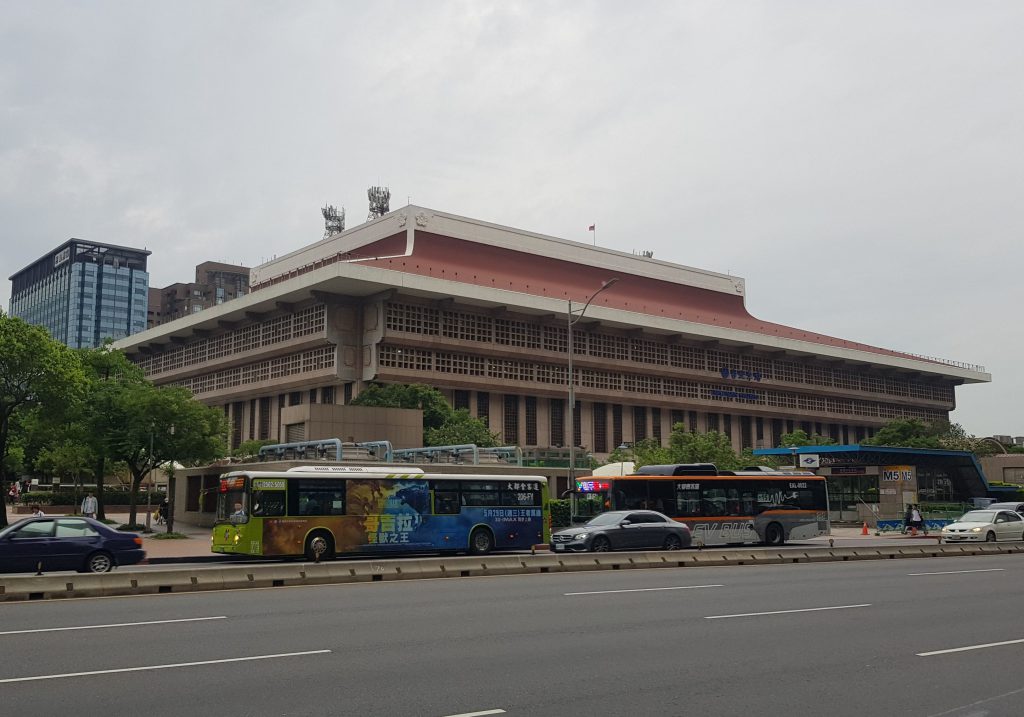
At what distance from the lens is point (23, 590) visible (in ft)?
52.4

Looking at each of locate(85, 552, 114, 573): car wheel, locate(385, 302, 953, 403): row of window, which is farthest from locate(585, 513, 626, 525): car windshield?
locate(385, 302, 953, 403): row of window

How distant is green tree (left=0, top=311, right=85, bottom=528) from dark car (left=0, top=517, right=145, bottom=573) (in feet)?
65.2

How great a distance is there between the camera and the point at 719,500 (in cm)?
3384

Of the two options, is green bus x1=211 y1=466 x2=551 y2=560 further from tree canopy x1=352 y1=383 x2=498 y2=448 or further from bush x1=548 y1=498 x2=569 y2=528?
tree canopy x1=352 y1=383 x2=498 y2=448

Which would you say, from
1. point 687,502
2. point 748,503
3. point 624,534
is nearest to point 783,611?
point 624,534

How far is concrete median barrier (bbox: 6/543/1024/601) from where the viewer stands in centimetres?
1652

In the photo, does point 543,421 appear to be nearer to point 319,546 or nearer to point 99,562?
point 319,546

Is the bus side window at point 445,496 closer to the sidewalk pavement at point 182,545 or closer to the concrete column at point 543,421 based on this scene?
the sidewalk pavement at point 182,545

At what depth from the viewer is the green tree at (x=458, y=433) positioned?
58875 millimetres

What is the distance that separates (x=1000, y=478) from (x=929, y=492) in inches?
1617

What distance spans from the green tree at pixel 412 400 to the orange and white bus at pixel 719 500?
97.7ft

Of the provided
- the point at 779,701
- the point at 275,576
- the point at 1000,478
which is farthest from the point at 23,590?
the point at 1000,478

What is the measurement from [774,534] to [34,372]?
30745 mm

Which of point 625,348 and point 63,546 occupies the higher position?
point 625,348
